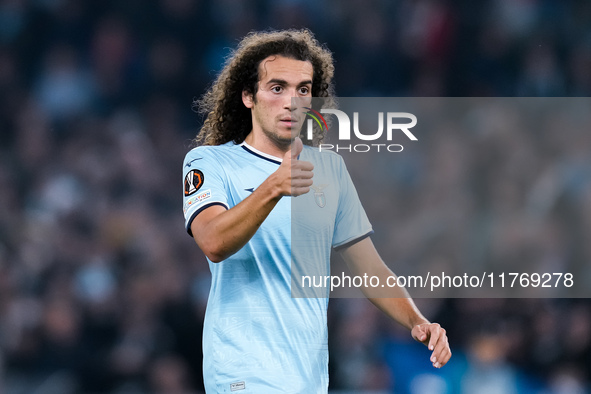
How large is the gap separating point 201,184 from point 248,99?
610 millimetres

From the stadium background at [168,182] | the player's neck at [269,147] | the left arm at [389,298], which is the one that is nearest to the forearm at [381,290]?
the left arm at [389,298]

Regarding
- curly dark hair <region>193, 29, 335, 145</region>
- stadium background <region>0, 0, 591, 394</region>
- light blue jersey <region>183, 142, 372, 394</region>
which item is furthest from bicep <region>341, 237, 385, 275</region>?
stadium background <region>0, 0, 591, 394</region>

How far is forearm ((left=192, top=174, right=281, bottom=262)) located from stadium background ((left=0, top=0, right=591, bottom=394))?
1.66 m

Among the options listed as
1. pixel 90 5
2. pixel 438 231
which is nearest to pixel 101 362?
pixel 438 231

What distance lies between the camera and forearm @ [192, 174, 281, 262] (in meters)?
2.76

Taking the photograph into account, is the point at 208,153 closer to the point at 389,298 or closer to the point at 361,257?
the point at 361,257

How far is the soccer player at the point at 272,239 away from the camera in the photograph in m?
2.89

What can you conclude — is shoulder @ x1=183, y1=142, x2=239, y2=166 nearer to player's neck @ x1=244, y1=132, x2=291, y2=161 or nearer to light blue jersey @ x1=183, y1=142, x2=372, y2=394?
light blue jersey @ x1=183, y1=142, x2=372, y2=394

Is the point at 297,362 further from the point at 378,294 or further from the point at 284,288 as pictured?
the point at 378,294

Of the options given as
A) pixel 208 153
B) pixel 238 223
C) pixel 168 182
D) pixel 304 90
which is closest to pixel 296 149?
pixel 238 223

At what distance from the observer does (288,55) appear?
3.52 metres

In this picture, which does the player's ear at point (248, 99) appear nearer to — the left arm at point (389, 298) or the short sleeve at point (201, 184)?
the short sleeve at point (201, 184)

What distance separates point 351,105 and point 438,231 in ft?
2.55

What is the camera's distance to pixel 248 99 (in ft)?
11.8
